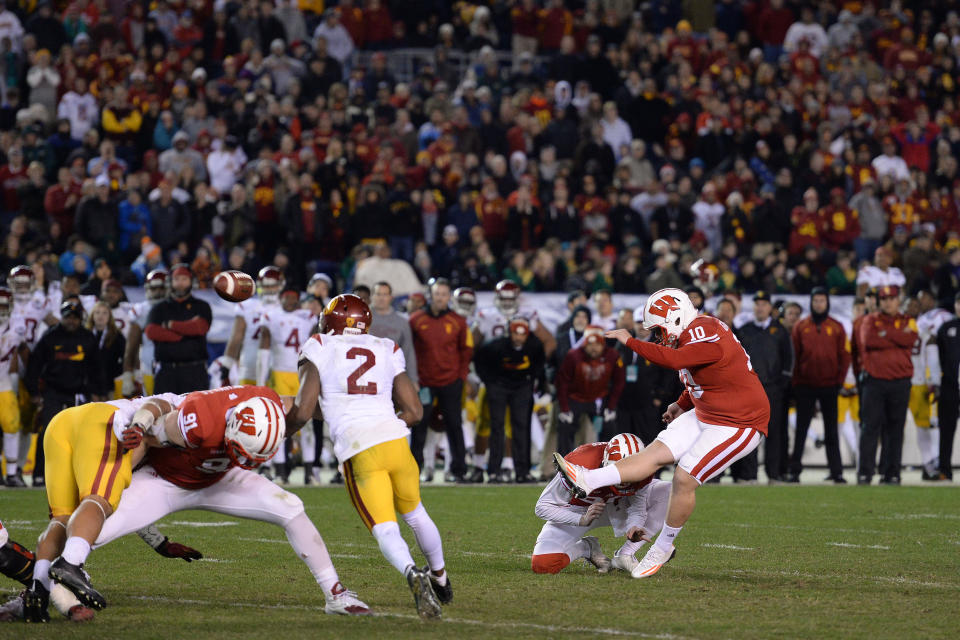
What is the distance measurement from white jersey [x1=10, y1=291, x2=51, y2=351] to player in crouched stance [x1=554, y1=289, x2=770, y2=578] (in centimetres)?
755

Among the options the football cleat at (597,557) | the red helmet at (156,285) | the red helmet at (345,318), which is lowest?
the football cleat at (597,557)

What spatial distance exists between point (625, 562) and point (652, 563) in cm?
24

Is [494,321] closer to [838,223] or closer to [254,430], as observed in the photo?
[838,223]

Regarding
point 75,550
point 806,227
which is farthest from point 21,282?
point 806,227

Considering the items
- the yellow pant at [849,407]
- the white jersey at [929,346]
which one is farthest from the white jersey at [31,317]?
the white jersey at [929,346]

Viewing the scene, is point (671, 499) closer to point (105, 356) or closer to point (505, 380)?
point (505, 380)

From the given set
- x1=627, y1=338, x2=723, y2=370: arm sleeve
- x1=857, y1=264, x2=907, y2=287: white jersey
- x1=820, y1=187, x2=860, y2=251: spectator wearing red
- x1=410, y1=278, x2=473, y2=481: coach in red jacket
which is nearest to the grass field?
x1=627, y1=338, x2=723, y2=370: arm sleeve

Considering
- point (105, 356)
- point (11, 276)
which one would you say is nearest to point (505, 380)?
point (105, 356)

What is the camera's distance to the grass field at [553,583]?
5.74 metres

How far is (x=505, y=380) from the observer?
1371cm

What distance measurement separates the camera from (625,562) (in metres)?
7.58

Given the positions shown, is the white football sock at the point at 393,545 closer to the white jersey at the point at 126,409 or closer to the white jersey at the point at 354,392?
the white jersey at the point at 354,392

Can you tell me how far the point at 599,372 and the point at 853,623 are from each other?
7.73m

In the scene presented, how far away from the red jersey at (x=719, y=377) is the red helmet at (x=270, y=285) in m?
6.42
